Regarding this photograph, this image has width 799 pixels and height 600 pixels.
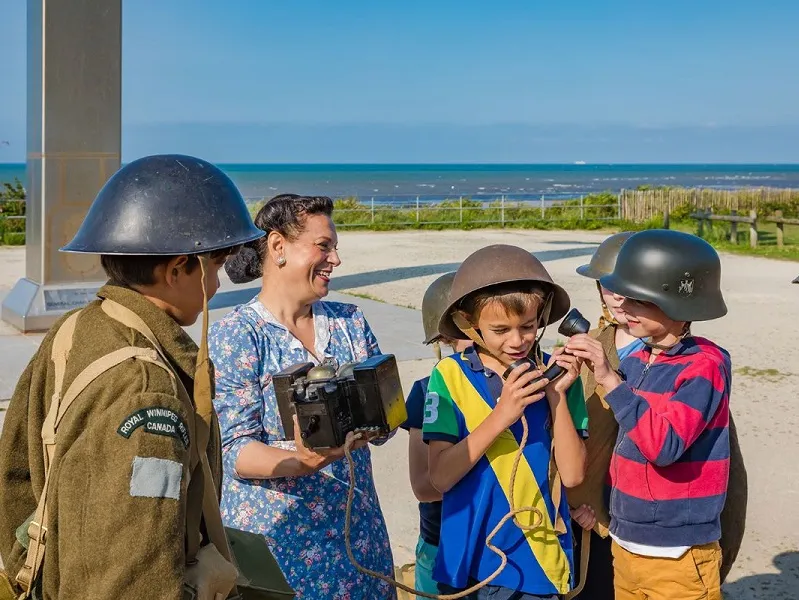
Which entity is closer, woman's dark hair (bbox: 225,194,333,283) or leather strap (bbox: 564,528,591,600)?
leather strap (bbox: 564,528,591,600)

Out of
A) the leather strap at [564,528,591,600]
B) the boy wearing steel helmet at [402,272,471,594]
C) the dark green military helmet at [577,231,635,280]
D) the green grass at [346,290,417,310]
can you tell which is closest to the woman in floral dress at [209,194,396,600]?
the boy wearing steel helmet at [402,272,471,594]

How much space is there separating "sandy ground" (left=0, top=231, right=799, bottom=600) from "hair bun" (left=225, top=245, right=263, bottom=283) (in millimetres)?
2412

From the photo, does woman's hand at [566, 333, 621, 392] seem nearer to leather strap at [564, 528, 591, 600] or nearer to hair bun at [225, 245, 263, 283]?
leather strap at [564, 528, 591, 600]

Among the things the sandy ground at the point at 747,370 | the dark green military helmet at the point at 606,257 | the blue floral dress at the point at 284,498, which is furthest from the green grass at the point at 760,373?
the blue floral dress at the point at 284,498

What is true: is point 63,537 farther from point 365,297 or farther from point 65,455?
point 365,297

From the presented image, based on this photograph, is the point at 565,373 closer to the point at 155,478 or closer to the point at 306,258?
the point at 306,258

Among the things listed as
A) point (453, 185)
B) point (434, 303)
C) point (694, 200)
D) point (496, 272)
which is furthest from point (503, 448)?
point (453, 185)

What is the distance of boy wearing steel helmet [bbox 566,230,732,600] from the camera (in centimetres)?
294

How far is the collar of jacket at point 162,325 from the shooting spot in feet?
6.31

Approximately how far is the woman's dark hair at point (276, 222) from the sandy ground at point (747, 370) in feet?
8.02

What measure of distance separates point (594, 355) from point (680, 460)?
54cm

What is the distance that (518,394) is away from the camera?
2576mm

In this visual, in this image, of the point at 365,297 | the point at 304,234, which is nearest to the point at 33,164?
the point at 365,297

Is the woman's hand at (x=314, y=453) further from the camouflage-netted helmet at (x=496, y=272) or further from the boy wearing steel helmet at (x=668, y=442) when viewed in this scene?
the boy wearing steel helmet at (x=668, y=442)
